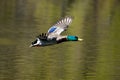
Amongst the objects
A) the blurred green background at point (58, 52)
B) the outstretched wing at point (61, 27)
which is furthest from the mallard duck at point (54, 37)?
the blurred green background at point (58, 52)

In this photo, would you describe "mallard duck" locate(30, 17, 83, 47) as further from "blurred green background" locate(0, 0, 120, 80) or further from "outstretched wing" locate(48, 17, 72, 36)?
"blurred green background" locate(0, 0, 120, 80)

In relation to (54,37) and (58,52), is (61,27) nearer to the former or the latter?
(54,37)

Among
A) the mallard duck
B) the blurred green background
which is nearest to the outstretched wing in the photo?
the mallard duck

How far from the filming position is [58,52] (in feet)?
88.9

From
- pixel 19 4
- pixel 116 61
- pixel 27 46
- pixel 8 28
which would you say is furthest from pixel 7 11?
pixel 116 61

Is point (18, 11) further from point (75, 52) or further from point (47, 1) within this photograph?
point (75, 52)

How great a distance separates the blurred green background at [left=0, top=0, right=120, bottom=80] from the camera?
74.0 feet

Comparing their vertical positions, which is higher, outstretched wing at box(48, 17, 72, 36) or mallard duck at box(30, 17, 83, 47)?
outstretched wing at box(48, 17, 72, 36)

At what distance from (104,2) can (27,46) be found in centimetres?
3659

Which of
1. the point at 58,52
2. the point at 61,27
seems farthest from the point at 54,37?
the point at 58,52

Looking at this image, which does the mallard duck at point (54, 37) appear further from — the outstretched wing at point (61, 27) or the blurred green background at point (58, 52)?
the blurred green background at point (58, 52)

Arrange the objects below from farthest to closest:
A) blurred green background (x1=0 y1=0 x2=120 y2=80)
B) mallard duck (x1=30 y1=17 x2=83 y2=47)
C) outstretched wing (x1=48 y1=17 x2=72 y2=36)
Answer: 1. blurred green background (x1=0 y1=0 x2=120 y2=80)
2. outstretched wing (x1=48 y1=17 x2=72 y2=36)
3. mallard duck (x1=30 y1=17 x2=83 y2=47)

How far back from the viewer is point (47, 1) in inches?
2404

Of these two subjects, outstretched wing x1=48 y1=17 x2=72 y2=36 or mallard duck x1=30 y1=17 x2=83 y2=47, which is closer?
mallard duck x1=30 y1=17 x2=83 y2=47
